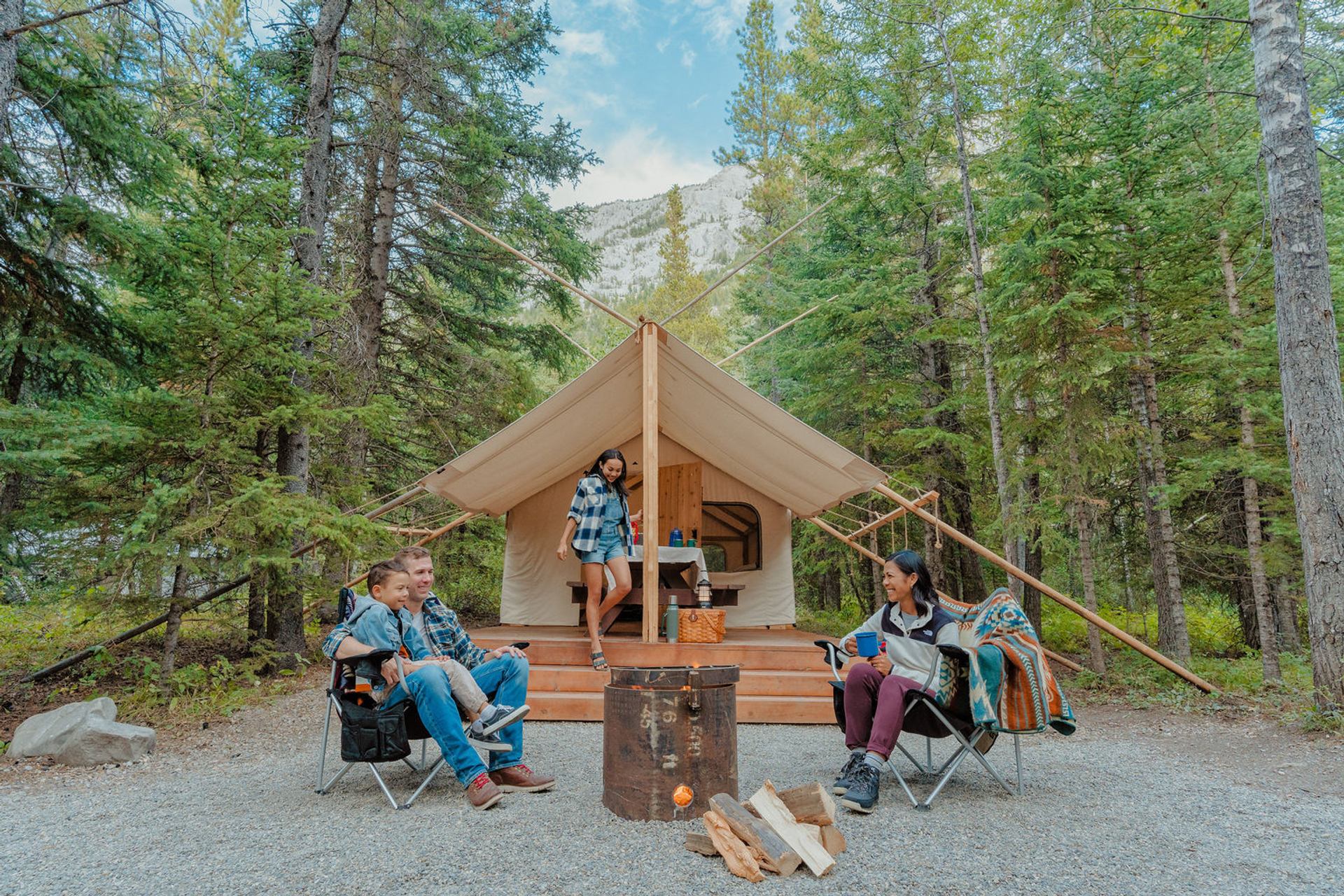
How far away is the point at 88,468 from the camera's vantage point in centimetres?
375

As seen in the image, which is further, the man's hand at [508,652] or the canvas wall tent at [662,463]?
the canvas wall tent at [662,463]

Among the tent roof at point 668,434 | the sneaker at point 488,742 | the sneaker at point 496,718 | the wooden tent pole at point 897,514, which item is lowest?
the sneaker at point 488,742

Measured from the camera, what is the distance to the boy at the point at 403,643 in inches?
97.7

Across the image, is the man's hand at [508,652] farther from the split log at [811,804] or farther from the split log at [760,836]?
the split log at [811,804]

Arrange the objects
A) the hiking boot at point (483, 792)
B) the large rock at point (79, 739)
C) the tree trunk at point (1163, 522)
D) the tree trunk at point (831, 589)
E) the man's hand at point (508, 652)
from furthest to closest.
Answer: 1. the tree trunk at point (831, 589)
2. the tree trunk at point (1163, 522)
3. the large rock at point (79, 739)
4. the man's hand at point (508, 652)
5. the hiking boot at point (483, 792)

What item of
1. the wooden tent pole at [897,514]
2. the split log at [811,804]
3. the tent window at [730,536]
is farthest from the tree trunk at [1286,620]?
the split log at [811,804]

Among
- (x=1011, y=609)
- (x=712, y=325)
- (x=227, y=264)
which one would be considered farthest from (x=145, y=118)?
(x=712, y=325)

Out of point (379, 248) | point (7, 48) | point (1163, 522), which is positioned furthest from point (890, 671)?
point (379, 248)

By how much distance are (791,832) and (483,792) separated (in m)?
1.03

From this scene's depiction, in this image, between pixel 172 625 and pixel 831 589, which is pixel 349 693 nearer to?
pixel 172 625

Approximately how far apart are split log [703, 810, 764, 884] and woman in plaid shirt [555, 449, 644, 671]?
2.22 meters

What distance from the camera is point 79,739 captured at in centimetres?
307

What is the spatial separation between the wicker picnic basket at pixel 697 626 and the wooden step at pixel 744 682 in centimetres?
48

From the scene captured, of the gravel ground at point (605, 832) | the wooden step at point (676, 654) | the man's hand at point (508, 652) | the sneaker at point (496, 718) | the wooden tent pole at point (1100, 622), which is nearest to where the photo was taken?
the gravel ground at point (605, 832)
